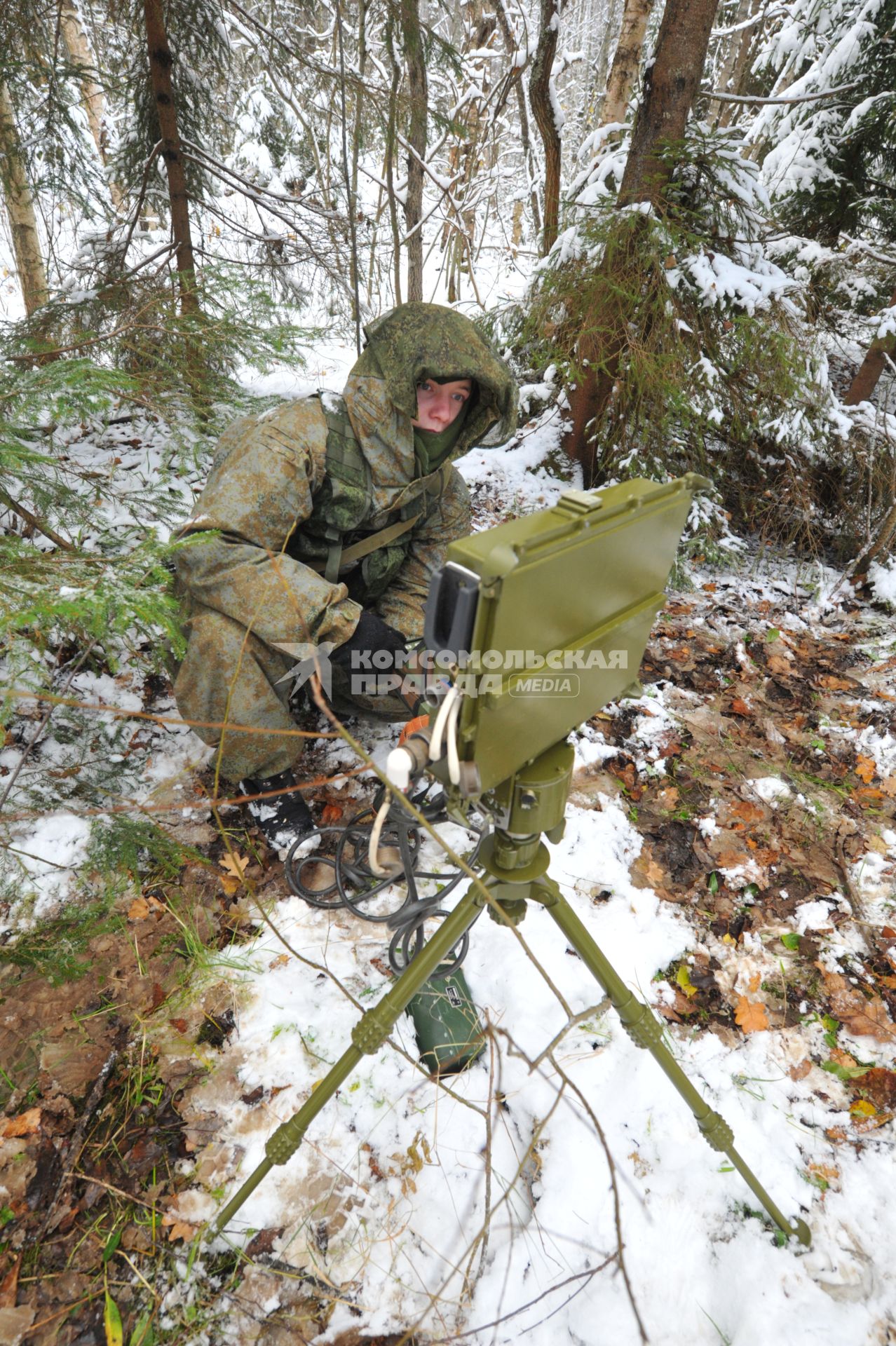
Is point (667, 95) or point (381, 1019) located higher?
point (667, 95)

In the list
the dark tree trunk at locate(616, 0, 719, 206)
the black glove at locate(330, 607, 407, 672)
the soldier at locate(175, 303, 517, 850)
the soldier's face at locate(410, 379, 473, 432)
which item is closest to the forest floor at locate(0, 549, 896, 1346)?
Result: the soldier at locate(175, 303, 517, 850)

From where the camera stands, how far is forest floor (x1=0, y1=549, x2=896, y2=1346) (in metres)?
1.41

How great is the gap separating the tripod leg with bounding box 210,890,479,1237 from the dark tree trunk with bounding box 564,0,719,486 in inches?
128

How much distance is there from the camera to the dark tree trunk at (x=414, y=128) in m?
2.80

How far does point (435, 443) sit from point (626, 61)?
4367 mm

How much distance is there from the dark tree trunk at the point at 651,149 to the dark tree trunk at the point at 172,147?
2.24 m

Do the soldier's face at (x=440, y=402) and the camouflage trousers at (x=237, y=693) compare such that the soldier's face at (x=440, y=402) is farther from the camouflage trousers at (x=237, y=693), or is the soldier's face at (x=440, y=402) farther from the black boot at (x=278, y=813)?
the black boot at (x=278, y=813)

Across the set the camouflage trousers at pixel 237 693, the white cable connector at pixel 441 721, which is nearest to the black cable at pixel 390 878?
the camouflage trousers at pixel 237 693

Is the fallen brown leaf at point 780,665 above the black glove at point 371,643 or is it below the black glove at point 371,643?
below

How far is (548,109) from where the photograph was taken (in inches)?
169

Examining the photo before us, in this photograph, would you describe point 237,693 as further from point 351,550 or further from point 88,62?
point 88,62

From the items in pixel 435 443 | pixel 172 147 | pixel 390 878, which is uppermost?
pixel 172 147

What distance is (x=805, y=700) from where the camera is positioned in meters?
3.20

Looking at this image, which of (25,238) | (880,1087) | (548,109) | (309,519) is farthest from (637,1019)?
(25,238)
